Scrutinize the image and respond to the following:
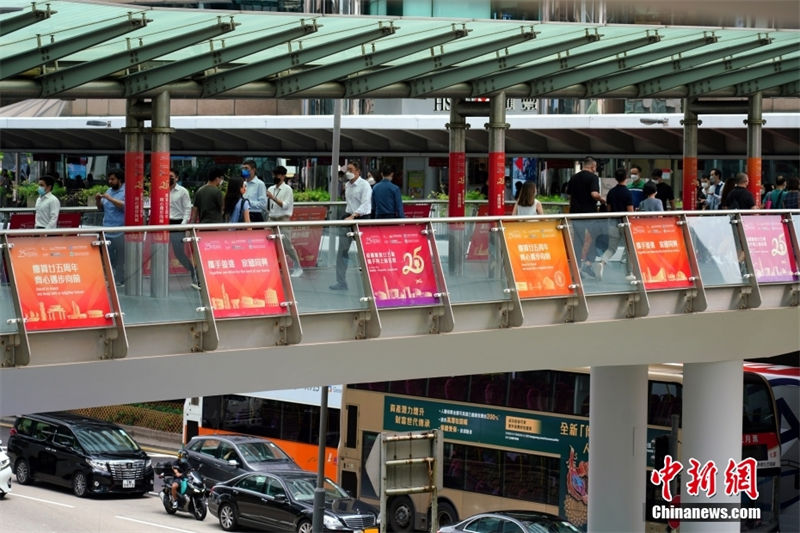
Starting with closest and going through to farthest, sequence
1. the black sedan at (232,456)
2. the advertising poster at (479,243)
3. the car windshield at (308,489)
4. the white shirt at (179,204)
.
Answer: the advertising poster at (479,243) < the white shirt at (179,204) < the car windshield at (308,489) < the black sedan at (232,456)

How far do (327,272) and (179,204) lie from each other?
472 cm

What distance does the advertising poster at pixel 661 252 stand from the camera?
16.5 metres

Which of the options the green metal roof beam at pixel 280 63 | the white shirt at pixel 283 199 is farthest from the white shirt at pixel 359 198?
the green metal roof beam at pixel 280 63

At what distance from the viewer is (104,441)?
29.8m

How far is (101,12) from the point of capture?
15.9 m

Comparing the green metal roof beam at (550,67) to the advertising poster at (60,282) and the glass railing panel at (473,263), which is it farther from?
the advertising poster at (60,282)

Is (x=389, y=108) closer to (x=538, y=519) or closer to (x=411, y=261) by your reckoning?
(x=538, y=519)

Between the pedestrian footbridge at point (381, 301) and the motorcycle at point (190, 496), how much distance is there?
46.0ft

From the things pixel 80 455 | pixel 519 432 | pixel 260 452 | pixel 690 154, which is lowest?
pixel 80 455

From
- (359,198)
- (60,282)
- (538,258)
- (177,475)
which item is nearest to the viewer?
(60,282)

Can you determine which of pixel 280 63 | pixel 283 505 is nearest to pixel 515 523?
pixel 283 505

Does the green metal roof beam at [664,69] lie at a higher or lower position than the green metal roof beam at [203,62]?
higher

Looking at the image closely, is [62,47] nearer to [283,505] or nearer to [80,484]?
[283,505]

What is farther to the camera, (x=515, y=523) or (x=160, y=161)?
(x=515, y=523)
